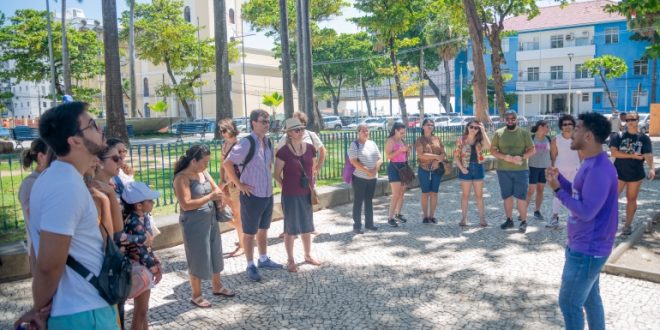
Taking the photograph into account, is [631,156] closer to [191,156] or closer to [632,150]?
[632,150]

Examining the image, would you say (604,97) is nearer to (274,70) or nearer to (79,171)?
(274,70)

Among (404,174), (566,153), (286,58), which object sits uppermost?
(286,58)

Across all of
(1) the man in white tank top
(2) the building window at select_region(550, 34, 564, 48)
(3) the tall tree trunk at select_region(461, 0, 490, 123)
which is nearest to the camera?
(1) the man in white tank top

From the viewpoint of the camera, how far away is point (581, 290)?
11.5ft

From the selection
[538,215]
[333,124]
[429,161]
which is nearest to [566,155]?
[538,215]

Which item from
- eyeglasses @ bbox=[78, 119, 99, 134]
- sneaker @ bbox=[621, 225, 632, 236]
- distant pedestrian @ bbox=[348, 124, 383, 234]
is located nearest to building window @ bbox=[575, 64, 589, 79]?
sneaker @ bbox=[621, 225, 632, 236]

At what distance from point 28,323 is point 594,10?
59.9 m

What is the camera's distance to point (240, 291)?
5.61 m

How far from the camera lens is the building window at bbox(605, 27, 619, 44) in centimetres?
5116

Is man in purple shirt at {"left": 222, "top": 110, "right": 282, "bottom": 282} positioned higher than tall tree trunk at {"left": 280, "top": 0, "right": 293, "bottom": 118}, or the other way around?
tall tree trunk at {"left": 280, "top": 0, "right": 293, "bottom": 118}

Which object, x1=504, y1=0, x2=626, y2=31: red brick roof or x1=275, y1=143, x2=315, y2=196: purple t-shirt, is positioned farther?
x1=504, y1=0, x2=626, y2=31: red brick roof

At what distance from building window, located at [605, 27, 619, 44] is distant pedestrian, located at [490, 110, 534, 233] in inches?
2011

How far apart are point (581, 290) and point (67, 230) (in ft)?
10.1

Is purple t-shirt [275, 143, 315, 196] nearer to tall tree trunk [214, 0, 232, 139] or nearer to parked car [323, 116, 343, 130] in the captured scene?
tall tree trunk [214, 0, 232, 139]
